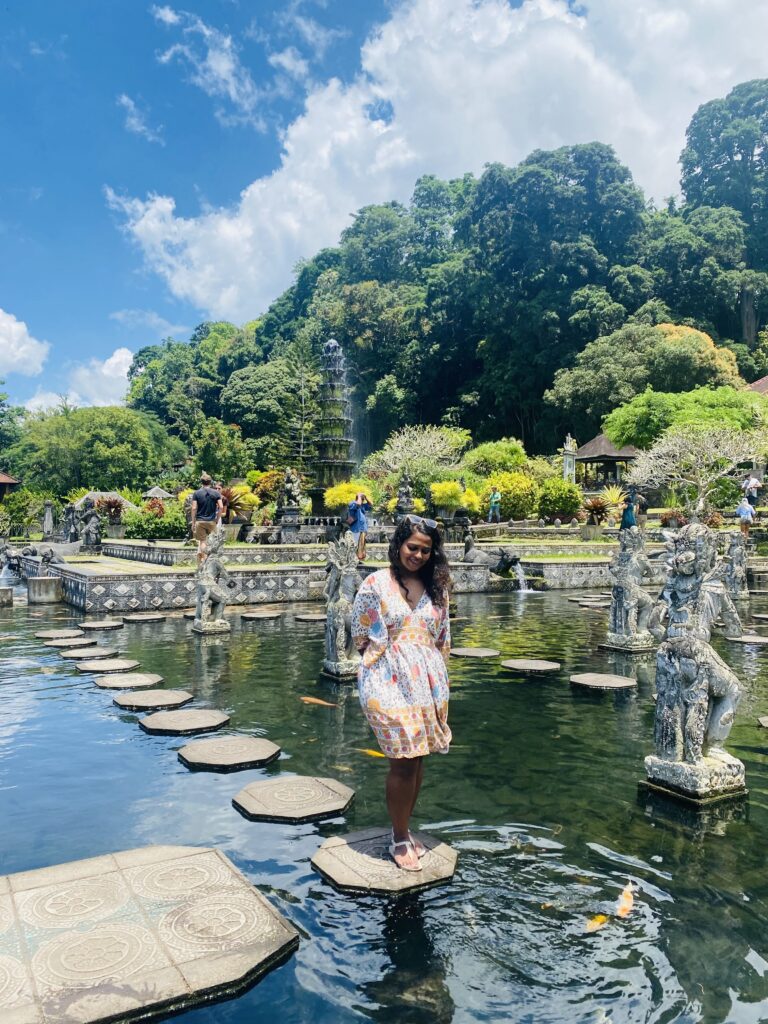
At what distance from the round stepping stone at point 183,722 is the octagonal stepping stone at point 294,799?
160cm

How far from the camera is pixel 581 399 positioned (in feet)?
149

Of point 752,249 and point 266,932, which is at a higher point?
point 752,249

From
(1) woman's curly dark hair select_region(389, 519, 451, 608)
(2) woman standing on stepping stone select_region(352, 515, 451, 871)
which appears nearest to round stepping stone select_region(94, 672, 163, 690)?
(2) woman standing on stepping stone select_region(352, 515, 451, 871)

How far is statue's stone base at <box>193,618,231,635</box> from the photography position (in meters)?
12.4

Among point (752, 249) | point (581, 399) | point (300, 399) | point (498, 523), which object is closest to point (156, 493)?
point (300, 399)

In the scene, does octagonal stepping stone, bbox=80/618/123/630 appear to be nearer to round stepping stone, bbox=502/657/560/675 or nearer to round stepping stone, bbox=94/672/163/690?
round stepping stone, bbox=94/672/163/690

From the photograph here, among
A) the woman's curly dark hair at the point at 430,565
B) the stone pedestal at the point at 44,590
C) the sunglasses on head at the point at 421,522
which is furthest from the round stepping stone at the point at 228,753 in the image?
the stone pedestal at the point at 44,590

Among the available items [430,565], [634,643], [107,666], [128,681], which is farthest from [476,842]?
[634,643]

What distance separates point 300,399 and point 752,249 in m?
37.7

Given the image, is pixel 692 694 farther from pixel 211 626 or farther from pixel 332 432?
pixel 332 432

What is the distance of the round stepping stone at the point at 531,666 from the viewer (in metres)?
9.45

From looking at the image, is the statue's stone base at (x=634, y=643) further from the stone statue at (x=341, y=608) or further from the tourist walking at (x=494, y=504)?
the tourist walking at (x=494, y=504)

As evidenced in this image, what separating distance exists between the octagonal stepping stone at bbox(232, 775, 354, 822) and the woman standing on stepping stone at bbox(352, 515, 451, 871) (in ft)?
3.04

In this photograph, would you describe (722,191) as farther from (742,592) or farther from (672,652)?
(672,652)
